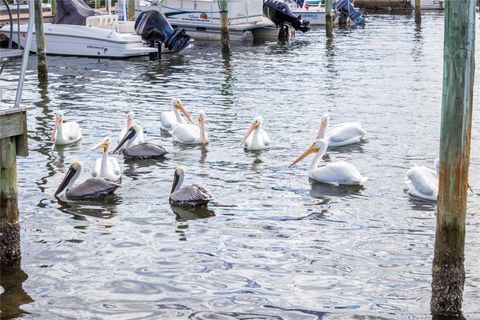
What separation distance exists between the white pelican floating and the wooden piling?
564 cm

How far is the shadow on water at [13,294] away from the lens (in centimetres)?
862

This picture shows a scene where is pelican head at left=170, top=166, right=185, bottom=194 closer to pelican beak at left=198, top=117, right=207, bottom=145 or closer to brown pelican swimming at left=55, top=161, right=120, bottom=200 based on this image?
brown pelican swimming at left=55, top=161, right=120, bottom=200

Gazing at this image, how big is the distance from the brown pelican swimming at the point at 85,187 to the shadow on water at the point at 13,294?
2935 mm

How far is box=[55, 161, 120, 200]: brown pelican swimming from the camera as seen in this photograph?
12.5 m

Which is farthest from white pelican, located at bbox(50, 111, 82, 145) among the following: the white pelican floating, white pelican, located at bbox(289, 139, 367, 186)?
the white pelican floating

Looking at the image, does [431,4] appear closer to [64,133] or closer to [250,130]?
[250,130]

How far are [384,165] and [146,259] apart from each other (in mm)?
5796

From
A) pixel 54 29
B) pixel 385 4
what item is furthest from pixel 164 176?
pixel 385 4

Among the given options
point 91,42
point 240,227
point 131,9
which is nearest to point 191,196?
point 240,227

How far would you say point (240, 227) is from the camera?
36.9 feet

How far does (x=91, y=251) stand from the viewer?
10375 millimetres

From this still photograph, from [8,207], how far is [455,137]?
4545mm

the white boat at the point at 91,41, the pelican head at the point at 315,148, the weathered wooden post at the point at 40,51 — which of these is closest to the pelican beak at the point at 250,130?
the pelican head at the point at 315,148

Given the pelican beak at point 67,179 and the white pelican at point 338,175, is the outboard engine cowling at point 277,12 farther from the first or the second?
the pelican beak at point 67,179
